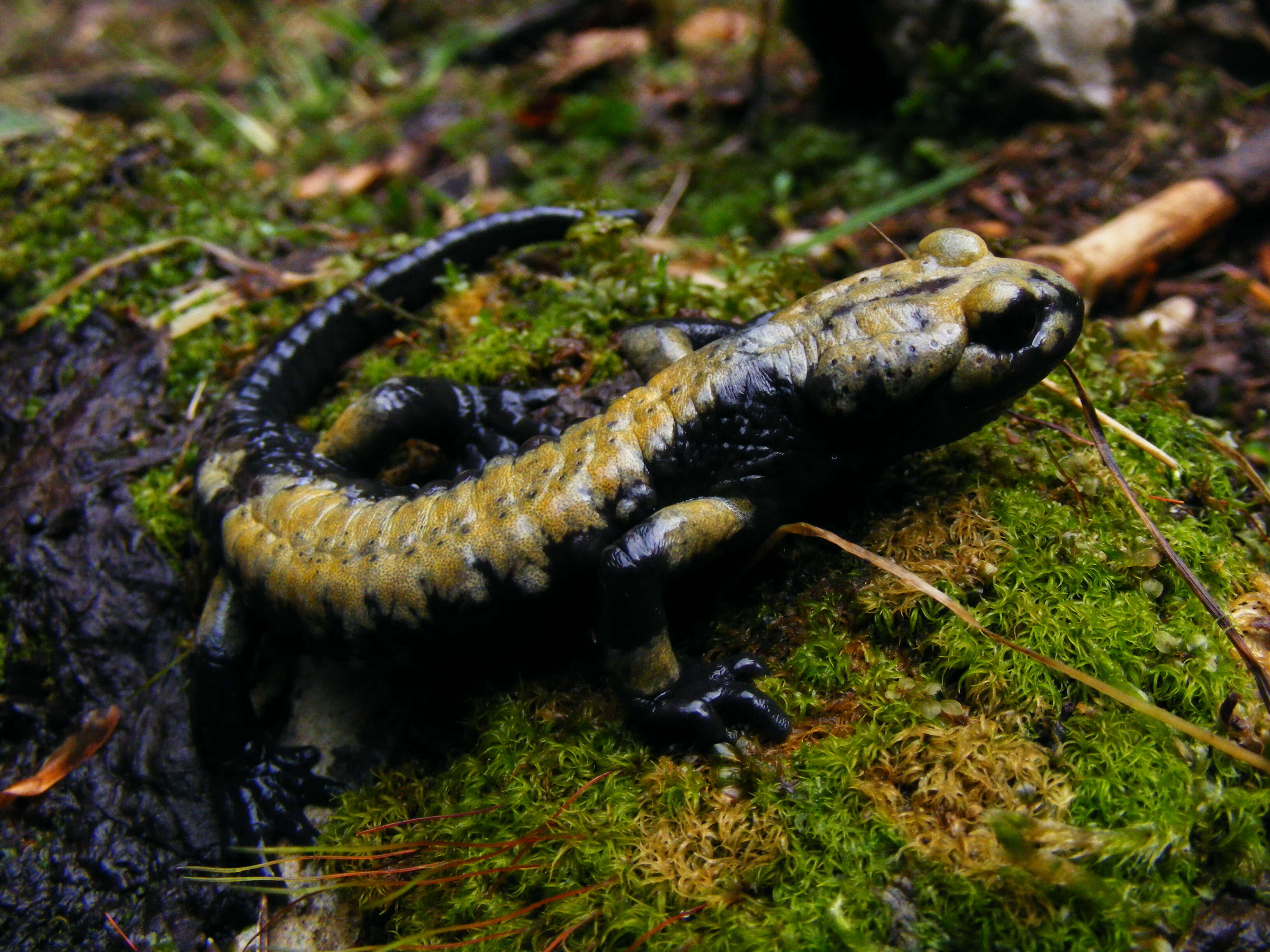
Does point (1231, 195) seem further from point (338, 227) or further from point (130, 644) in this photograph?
point (130, 644)

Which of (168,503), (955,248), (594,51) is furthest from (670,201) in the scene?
(168,503)

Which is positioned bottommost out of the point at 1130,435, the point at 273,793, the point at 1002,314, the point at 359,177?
the point at 273,793

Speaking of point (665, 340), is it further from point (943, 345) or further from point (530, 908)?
point (530, 908)

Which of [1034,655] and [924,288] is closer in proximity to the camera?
[1034,655]

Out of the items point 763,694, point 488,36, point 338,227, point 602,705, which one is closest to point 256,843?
point 602,705

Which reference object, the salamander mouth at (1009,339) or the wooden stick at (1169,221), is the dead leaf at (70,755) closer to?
the salamander mouth at (1009,339)

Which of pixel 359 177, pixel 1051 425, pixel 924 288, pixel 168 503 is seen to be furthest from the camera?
pixel 359 177

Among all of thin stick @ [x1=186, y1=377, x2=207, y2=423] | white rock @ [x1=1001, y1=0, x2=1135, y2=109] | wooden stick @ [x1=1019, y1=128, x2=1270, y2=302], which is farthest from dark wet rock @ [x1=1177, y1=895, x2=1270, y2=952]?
white rock @ [x1=1001, y1=0, x2=1135, y2=109]

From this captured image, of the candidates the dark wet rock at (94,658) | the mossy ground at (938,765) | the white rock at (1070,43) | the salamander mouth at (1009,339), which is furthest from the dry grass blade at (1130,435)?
the dark wet rock at (94,658)
